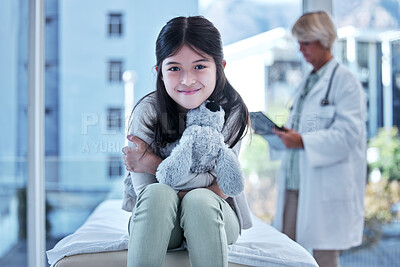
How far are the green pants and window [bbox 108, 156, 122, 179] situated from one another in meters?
1.06

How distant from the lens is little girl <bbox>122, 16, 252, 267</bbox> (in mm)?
1104

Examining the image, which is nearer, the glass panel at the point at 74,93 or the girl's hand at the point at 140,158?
the girl's hand at the point at 140,158

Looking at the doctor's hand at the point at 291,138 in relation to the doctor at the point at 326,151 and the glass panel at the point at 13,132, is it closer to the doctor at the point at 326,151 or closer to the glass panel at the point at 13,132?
the doctor at the point at 326,151

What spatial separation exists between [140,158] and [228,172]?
253 mm

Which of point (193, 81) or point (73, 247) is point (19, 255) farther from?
point (193, 81)

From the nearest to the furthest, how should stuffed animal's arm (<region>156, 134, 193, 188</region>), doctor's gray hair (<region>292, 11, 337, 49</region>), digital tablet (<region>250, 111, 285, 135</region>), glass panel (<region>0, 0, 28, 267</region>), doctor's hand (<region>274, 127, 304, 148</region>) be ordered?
stuffed animal's arm (<region>156, 134, 193, 188</region>) → digital tablet (<region>250, 111, 285, 135</region>) → doctor's hand (<region>274, 127, 304, 148</region>) → doctor's gray hair (<region>292, 11, 337, 49</region>) → glass panel (<region>0, 0, 28, 267</region>)

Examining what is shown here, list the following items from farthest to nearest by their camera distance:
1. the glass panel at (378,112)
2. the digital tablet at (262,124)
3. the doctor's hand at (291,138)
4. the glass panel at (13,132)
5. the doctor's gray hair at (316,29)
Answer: the glass panel at (378,112) < the glass panel at (13,132) < the doctor's gray hair at (316,29) < the doctor's hand at (291,138) < the digital tablet at (262,124)

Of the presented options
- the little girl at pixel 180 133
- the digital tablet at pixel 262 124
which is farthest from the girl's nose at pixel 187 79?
the digital tablet at pixel 262 124

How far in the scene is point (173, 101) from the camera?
1.33 m

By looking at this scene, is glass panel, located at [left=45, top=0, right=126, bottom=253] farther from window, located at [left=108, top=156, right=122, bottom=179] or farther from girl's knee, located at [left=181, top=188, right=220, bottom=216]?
girl's knee, located at [left=181, top=188, right=220, bottom=216]

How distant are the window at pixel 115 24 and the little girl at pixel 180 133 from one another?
39.9 inches

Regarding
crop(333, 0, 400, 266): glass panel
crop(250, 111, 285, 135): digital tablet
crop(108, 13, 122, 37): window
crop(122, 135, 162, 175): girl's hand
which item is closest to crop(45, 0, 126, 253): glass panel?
crop(108, 13, 122, 37): window

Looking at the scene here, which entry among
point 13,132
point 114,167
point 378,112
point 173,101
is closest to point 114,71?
point 114,167

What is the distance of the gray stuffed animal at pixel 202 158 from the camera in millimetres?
1218
